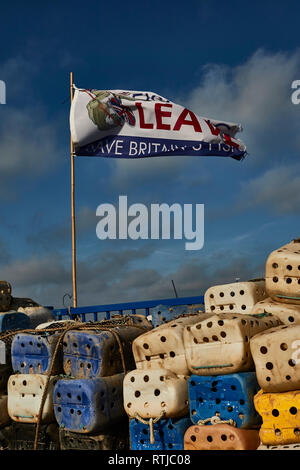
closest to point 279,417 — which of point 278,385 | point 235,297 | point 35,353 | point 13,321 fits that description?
point 278,385

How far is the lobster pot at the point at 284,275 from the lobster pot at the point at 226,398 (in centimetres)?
96

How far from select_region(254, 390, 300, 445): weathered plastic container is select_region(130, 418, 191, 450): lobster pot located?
79 centimetres

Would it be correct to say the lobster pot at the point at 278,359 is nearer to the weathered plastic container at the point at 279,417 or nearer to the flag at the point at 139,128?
the weathered plastic container at the point at 279,417

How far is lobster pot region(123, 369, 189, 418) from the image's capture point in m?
4.61

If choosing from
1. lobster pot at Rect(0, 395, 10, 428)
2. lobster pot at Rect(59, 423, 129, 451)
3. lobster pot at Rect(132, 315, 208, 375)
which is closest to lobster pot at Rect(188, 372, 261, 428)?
lobster pot at Rect(132, 315, 208, 375)

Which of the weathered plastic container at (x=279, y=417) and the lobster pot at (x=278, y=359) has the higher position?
the lobster pot at (x=278, y=359)

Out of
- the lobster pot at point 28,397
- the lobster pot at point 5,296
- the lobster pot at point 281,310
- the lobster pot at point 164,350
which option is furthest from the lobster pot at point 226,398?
the lobster pot at point 5,296

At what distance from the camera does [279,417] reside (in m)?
4.11

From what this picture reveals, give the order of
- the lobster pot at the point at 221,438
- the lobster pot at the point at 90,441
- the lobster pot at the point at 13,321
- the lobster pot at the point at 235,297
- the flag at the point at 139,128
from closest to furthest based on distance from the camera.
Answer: the lobster pot at the point at 221,438
the lobster pot at the point at 90,441
the lobster pot at the point at 235,297
the lobster pot at the point at 13,321
the flag at the point at 139,128

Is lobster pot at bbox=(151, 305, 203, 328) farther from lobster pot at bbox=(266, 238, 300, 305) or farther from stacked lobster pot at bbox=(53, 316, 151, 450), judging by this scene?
lobster pot at bbox=(266, 238, 300, 305)

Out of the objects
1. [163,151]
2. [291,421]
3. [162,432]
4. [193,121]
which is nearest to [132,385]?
[162,432]

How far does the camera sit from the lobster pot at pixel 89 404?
4.96m

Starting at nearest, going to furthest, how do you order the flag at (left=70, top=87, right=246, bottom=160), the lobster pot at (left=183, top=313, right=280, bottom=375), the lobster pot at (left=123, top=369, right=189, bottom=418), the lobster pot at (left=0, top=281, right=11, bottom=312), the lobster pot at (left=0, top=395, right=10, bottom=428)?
the lobster pot at (left=183, top=313, right=280, bottom=375) → the lobster pot at (left=123, top=369, right=189, bottom=418) → the lobster pot at (left=0, top=395, right=10, bottom=428) → the lobster pot at (left=0, top=281, right=11, bottom=312) → the flag at (left=70, top=87, right=246, bottom=160)

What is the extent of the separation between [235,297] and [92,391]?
180 cm
